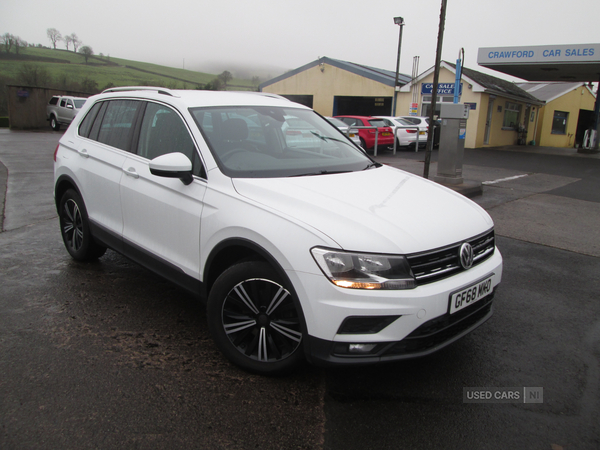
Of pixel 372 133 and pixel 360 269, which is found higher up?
pixel 372 133

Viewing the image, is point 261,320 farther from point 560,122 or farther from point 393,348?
point 560,122

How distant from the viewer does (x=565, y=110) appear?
3503 centimetres

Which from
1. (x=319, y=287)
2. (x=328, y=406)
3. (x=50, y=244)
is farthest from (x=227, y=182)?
(x=50, y=244)

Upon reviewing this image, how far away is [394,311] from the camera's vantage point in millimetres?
2352

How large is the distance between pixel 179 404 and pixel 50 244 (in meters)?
3.69

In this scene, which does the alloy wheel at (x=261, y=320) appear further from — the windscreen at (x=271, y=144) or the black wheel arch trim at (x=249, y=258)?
the windscreen at (x=271, y=144)

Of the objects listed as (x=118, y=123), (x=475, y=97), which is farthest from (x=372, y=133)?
(x=118, y=123)

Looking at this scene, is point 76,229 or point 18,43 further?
point 18,43

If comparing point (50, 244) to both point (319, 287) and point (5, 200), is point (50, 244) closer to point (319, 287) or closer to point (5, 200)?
point (5, 200)

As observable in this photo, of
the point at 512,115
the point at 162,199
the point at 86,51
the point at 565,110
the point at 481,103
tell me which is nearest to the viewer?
the point at 162,199

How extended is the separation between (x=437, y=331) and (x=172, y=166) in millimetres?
1885

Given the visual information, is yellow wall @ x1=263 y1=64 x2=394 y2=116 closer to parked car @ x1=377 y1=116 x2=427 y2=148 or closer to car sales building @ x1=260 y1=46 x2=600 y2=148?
car sales building @ x1=260 y1=46 x2=600 y2=148

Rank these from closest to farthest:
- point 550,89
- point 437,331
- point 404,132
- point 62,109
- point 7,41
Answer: point 437,331 < point 404,132 < point 62,109 < point 550,89 < point 7,41
